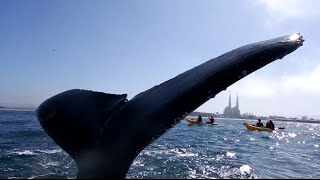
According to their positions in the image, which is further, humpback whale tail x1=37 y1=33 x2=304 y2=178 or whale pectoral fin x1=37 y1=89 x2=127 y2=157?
whale pectoral fin x1=37 y1=89 x2=127 y2=157

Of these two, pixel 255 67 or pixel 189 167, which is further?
pixel 189 167

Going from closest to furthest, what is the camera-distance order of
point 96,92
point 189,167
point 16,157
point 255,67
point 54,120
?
point 255,67
point 54,120
point 96,92
point 189,167
point 16,157

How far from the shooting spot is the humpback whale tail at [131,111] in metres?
3.87

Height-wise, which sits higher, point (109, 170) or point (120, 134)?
point (120, 134)

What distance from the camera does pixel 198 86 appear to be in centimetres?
391

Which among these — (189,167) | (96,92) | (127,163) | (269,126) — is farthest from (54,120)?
(269,126)

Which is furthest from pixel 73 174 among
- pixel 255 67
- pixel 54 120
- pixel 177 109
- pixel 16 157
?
pixel 255 67

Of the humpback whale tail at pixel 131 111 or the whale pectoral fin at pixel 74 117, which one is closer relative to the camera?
the humpback whale tail at pixel 131 111

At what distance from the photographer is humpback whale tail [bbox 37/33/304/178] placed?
3871 millimetres

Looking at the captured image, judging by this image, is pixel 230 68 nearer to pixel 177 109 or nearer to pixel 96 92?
pixel 177 109

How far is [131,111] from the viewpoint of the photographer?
13.8 ft

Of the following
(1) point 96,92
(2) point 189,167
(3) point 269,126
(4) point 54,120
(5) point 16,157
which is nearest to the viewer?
(4) point 54,120

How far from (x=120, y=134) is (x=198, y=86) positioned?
975mm

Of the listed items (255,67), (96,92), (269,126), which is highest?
(255,67)
